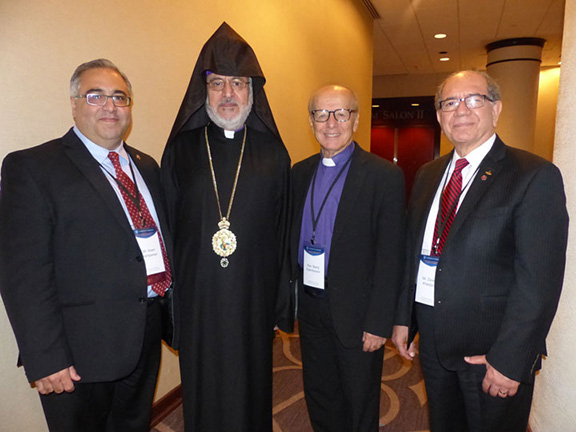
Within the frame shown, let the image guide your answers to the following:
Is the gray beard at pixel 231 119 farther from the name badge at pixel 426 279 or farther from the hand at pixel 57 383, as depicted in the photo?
the hand at pixel 57 383

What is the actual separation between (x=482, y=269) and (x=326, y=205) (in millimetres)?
725

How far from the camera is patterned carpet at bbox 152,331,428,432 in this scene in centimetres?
251

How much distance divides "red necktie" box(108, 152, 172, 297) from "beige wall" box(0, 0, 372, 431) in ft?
1.41

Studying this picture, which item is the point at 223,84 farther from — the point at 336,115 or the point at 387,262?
the point at 387,262

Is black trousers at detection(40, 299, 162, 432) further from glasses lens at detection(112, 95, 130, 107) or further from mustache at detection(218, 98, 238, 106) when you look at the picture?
mustache at detection(218, 98, 238, 106)

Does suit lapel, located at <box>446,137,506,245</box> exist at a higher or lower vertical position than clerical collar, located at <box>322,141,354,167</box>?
lower

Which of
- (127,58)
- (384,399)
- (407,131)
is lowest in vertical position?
(384,399)

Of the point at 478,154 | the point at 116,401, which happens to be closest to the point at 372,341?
the point at 478,154

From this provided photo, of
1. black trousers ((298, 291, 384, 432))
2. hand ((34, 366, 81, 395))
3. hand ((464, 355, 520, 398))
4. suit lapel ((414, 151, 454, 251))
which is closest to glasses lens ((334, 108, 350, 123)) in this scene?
suit lapel ((414, 151, 454, 251))

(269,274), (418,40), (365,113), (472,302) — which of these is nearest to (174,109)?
(269,274)

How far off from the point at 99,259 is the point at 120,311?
22 centimetres

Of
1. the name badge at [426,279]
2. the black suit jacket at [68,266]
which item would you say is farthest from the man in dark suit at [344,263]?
the black suit jacket at [68,266]

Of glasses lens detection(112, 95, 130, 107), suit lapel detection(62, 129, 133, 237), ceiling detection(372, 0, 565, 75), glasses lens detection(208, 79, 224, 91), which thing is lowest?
suit lapel detection(62, 129, 133, 237)

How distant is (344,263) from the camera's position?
1.84m
